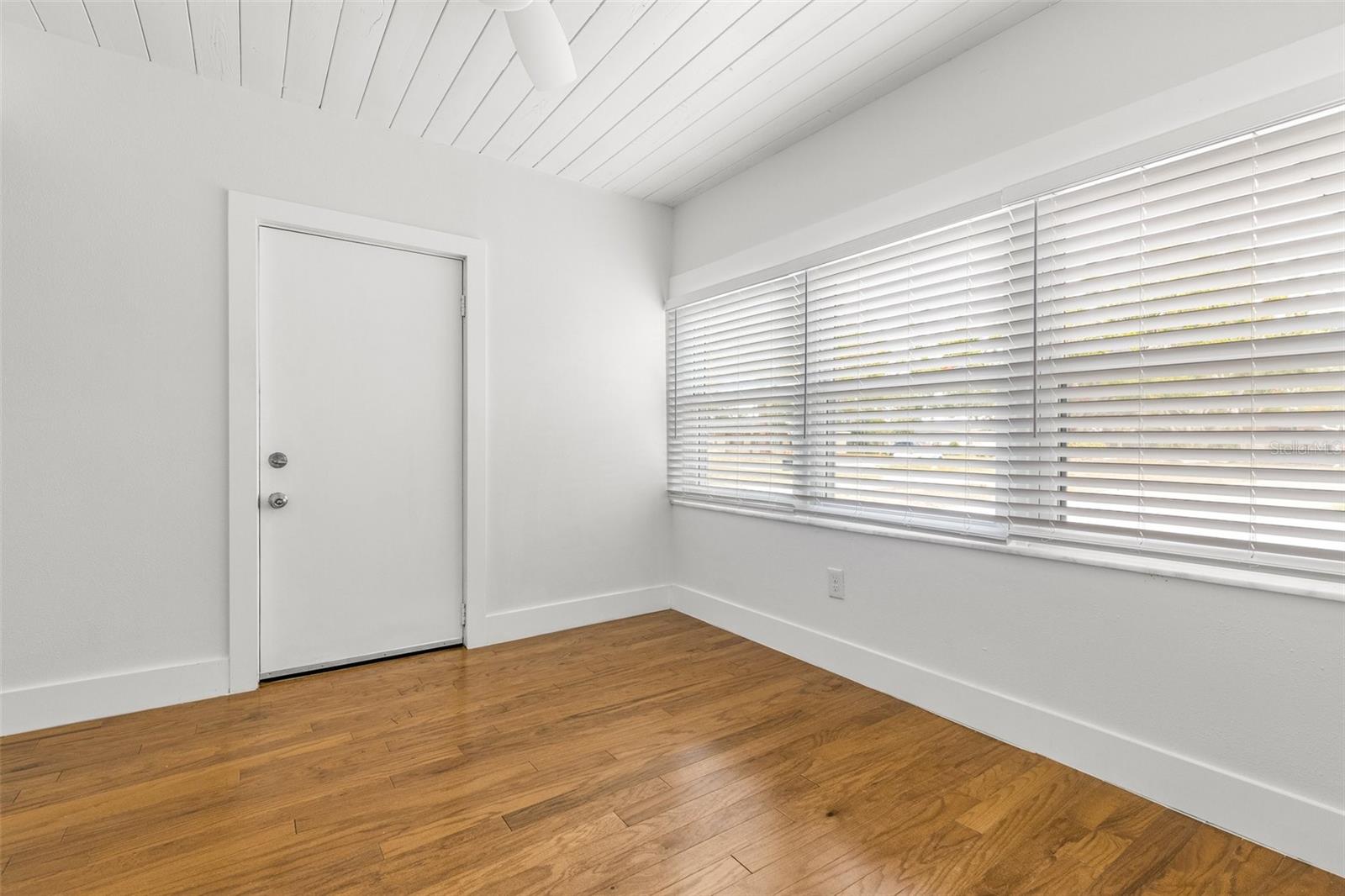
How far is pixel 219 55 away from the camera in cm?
227

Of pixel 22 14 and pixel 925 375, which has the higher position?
pixel 22 14

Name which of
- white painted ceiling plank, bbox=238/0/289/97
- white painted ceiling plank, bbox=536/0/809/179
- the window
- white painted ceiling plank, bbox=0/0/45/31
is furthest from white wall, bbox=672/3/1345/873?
white painted ceiling plank, bbox=0/0/45/31

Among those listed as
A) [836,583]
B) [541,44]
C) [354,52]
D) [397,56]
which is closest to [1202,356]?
[836,583]

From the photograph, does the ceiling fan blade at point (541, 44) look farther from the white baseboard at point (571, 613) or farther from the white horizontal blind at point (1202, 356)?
the white baseboard at point (571, 613)

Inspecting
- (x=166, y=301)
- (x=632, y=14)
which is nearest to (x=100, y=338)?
(x=166, y=301)

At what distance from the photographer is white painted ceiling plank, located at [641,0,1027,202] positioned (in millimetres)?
2045

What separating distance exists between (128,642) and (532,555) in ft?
5.33

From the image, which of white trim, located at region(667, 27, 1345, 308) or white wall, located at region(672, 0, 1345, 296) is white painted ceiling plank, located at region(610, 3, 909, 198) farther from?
white trim, located at region(667, 27, 1345, 308)

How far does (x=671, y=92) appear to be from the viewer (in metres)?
2.46

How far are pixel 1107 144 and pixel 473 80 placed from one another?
2231 mm

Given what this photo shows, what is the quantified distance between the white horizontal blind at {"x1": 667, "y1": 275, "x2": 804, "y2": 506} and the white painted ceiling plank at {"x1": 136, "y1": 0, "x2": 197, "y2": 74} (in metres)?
2.41

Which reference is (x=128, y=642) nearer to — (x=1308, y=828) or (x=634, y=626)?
(x=634, y=626)

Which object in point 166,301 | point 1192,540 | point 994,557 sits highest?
point 166,301

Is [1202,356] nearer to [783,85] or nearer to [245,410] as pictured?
[783,85]
